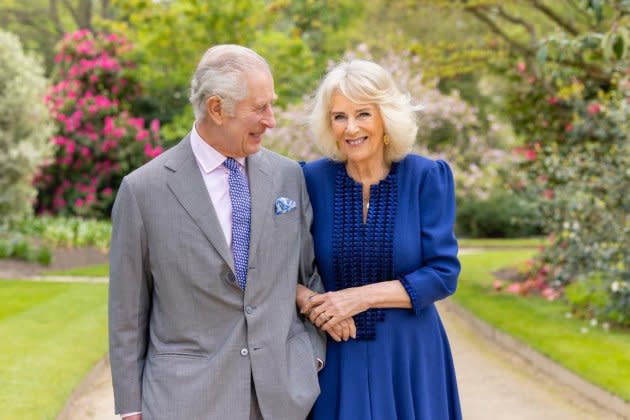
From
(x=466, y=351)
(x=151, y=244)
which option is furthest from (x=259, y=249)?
(x=466, y=351)

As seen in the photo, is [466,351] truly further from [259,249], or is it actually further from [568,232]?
[259,249]

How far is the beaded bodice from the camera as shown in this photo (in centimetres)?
312

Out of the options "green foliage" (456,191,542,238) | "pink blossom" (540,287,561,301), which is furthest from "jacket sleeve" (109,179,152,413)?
"green foliage" (456,191,542,238)

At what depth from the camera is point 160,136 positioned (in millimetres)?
18141

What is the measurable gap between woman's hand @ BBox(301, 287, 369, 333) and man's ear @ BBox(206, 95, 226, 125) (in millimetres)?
708

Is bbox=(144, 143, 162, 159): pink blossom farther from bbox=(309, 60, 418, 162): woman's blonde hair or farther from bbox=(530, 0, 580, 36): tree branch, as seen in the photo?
bbox=(309, 60, 418, 162): woman's blonde hair

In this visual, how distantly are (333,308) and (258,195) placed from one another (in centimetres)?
48

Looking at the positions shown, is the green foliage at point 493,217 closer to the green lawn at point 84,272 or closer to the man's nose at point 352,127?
the green lawn at point 84,272

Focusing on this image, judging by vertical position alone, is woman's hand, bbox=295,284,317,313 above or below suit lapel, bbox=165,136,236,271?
below

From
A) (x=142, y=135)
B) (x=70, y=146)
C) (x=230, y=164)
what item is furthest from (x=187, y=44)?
(x=230, y=164)

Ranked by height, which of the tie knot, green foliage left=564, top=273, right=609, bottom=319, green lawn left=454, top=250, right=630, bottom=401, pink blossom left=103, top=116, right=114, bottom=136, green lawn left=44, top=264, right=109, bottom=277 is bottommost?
green lawn left=44, top=264, right=109, bottom=277

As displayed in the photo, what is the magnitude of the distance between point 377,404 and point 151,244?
1.00m

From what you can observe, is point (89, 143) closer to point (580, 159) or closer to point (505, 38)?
point (505, 38)

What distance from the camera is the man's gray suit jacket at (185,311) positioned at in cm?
276
